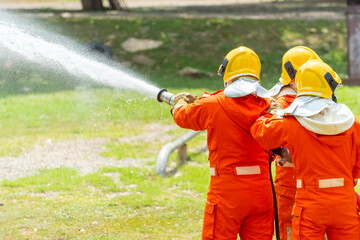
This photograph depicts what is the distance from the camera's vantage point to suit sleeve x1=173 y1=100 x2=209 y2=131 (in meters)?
4.29

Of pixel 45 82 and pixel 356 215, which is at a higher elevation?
pixel 45 82

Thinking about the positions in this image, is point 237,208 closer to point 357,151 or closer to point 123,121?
point 357,151

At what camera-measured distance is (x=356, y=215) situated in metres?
3.97

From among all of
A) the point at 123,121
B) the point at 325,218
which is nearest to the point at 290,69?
the point at 325,218

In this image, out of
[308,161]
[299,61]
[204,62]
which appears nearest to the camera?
[308,161]

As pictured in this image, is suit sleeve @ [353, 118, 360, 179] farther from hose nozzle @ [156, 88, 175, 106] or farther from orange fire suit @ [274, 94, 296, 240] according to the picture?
hose nozzle @ [156, 88, 175, 106]

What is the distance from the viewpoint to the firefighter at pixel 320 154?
153 inches

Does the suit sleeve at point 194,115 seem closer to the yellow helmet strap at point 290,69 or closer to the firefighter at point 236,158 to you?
the firefighter at point 236,158

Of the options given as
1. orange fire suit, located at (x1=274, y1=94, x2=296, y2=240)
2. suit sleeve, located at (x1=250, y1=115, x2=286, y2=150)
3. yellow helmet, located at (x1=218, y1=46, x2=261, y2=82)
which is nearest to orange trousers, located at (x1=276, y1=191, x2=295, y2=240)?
orange fire suit, located at (x1=274, y1=94, x2=296, y2=240)

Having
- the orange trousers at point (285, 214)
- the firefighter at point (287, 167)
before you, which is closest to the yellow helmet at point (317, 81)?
the firefighter at point (287, 167)

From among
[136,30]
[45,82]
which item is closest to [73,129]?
[45,82]

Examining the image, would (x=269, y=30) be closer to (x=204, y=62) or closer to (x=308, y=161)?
(x=204, y=62)

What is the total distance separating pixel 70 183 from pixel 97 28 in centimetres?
1028

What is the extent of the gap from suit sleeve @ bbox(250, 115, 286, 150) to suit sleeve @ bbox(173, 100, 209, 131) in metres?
0.43
